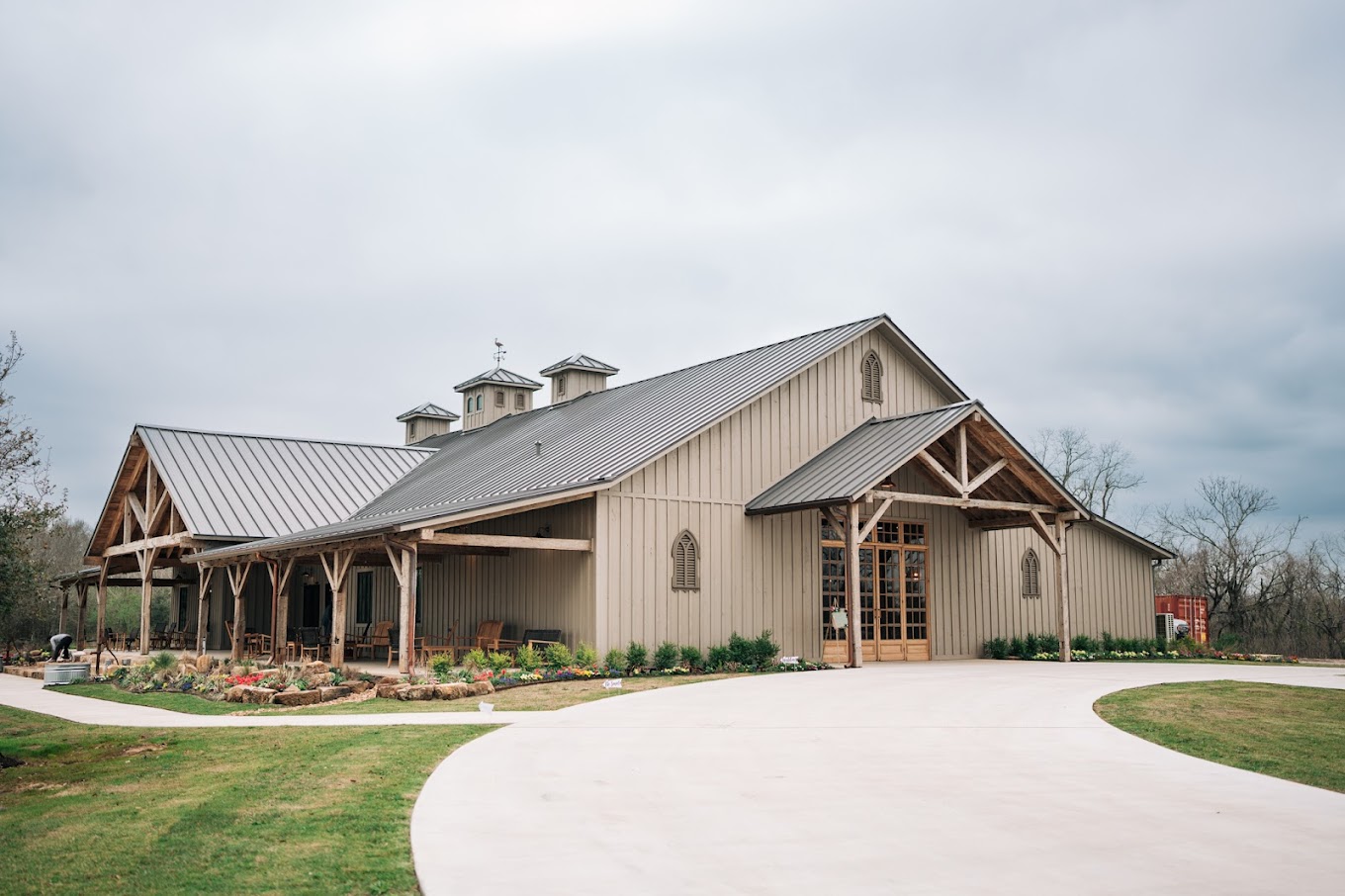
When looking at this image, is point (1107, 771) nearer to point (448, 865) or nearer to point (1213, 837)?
point (1213, 837)

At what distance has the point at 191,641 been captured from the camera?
30547 mm

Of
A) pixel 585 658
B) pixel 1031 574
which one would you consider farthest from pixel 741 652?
pixel 1031 574

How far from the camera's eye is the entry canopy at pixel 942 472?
1941 centimetres

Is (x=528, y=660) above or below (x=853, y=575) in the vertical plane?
below

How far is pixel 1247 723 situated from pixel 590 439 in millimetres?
13190

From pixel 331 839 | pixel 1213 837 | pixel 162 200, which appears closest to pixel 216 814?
pixel 331 839

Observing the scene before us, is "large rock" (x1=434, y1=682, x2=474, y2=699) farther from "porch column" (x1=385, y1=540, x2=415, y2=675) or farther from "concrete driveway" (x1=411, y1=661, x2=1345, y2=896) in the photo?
"concrete driveway" (x1=411, y1=661, x2=1345, y2=896)

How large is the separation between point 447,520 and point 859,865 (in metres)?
12.3

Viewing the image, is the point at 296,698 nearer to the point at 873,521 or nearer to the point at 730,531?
the point at 730,531

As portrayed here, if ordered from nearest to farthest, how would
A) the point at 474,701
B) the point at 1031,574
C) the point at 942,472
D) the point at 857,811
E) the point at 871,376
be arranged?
1. the point at 857,811
2. the point at 474,701
3. the point at 942,472
4. the point at 871,376
5. the point at 1031,574

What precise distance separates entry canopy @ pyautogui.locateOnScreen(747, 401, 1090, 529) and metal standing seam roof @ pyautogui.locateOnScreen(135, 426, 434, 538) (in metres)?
11.9

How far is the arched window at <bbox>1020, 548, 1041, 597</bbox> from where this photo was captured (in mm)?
24375

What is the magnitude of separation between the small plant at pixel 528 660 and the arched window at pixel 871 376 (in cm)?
868

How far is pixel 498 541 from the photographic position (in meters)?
18.2
